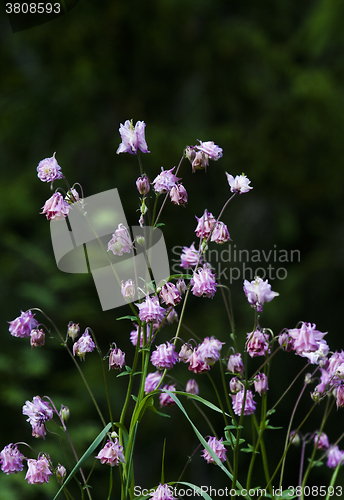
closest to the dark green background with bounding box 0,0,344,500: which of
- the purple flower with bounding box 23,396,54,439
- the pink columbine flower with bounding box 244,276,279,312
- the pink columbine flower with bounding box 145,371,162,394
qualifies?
the pink columbine flower with bounding box 145,371,162,394

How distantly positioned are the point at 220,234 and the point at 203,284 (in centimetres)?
10

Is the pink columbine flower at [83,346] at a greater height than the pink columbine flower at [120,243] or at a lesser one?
lesser

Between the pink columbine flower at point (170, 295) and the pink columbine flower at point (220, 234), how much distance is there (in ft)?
0.38

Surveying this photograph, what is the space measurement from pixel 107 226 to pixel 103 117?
1789 millimetres

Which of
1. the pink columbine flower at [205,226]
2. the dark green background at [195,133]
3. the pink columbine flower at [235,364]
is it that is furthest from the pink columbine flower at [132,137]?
the dark green background at [195,133]

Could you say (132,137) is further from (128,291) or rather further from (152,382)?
(152,382)

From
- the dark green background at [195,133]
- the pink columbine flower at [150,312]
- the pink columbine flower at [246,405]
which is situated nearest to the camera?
the pink columbine flower at [150,312]

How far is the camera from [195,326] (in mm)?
2443

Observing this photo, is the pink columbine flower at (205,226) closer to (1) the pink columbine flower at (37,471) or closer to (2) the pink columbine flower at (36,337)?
(2) the pink columbine flower at (36,337)

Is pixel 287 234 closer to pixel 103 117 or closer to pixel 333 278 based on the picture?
pixel 333 278

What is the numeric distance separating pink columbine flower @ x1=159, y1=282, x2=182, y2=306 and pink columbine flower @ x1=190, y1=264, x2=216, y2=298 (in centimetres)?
3

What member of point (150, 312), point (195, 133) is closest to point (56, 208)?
point (150, 312)

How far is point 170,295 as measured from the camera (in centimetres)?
69

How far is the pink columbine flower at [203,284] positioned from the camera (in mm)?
703
